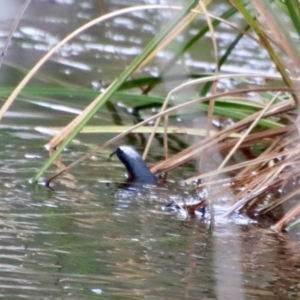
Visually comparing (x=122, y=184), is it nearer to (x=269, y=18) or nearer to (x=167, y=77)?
(x=269, y=18)

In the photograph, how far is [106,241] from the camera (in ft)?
5.06

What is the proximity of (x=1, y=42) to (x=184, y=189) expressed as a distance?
1.69 meters

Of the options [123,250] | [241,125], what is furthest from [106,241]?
[241,125]

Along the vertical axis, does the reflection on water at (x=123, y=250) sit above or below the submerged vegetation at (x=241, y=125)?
below

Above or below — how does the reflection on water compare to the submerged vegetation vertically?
below

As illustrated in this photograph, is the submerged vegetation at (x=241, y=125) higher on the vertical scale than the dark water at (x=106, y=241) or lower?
higher

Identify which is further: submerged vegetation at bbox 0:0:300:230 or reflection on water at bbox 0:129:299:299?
submerged vegetation at bbox 0:0:300:230

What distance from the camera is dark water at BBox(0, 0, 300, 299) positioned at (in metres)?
1.30

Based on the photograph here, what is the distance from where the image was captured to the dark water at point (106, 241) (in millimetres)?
1299

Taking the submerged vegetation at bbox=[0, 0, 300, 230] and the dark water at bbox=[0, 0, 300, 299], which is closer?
the dark water at bbox=[0, 0, 300, 299]

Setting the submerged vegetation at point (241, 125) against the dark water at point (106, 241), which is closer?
the dark water at point (106, 241)

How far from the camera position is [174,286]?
1.32 meters

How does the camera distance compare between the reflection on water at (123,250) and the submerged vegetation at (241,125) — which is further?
the submerged vegetation at (241,125)

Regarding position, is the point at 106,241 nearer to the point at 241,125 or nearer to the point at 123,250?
the point at 123,250
